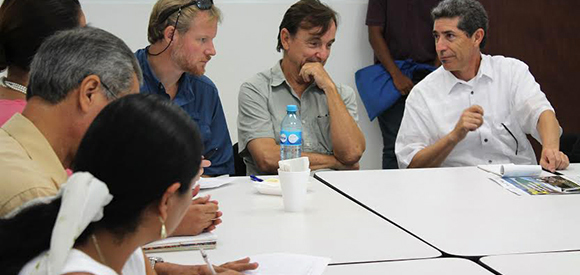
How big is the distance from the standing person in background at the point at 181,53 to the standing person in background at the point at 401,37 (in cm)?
162

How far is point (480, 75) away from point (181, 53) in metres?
1.41

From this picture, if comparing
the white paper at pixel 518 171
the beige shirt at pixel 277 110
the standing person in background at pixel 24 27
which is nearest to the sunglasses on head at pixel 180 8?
the beige shirt at pixel 277 110

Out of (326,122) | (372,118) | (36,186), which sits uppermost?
(36,186)

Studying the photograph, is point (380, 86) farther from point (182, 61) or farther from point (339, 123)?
point (182, 61)

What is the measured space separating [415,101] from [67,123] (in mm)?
2180

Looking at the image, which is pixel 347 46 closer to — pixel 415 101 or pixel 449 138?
pixel 415 101

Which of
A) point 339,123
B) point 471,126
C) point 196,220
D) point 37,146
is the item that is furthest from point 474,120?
point 37,146

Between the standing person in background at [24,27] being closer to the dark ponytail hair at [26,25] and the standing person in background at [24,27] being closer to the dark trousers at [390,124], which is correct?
the dark ponytail hair at [26,25]

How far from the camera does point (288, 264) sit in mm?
1552

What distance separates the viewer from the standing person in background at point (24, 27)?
1957 millimetres

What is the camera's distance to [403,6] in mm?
4316

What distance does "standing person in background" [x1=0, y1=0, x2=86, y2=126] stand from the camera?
1957 millimetres

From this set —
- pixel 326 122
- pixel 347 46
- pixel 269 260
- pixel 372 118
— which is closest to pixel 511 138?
pixel 326 122

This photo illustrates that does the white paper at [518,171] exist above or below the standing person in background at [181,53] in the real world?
below
